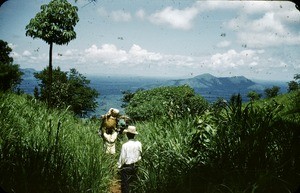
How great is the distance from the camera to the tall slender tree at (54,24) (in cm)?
1706

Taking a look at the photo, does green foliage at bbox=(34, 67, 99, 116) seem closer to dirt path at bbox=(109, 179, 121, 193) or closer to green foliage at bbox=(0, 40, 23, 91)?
green foliage at bbox=(0, 40, 23, 91)

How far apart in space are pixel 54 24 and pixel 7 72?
4.71 meters

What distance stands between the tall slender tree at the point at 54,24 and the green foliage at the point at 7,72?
3043 mm

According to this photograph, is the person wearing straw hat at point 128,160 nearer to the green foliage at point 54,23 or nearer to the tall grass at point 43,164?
the tall grass at point 43,164

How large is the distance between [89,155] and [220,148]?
2.91m

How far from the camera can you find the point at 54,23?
17.2m

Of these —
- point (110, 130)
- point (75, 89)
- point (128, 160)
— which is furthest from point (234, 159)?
point (75, 89)

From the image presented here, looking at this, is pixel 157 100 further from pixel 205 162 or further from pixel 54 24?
pixel 205 162

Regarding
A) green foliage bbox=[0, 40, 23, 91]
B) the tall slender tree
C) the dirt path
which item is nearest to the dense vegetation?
the dirt path

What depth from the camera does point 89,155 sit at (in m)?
6.72

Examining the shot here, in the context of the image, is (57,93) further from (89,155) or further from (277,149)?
(277,149)

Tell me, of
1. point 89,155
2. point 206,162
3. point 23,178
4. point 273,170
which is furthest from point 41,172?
point 273,170

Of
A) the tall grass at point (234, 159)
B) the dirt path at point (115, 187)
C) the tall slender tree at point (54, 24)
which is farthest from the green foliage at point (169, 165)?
the tall slender tree at point (54, 24)

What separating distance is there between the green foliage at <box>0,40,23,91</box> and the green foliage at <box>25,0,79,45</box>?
3.08 metres
